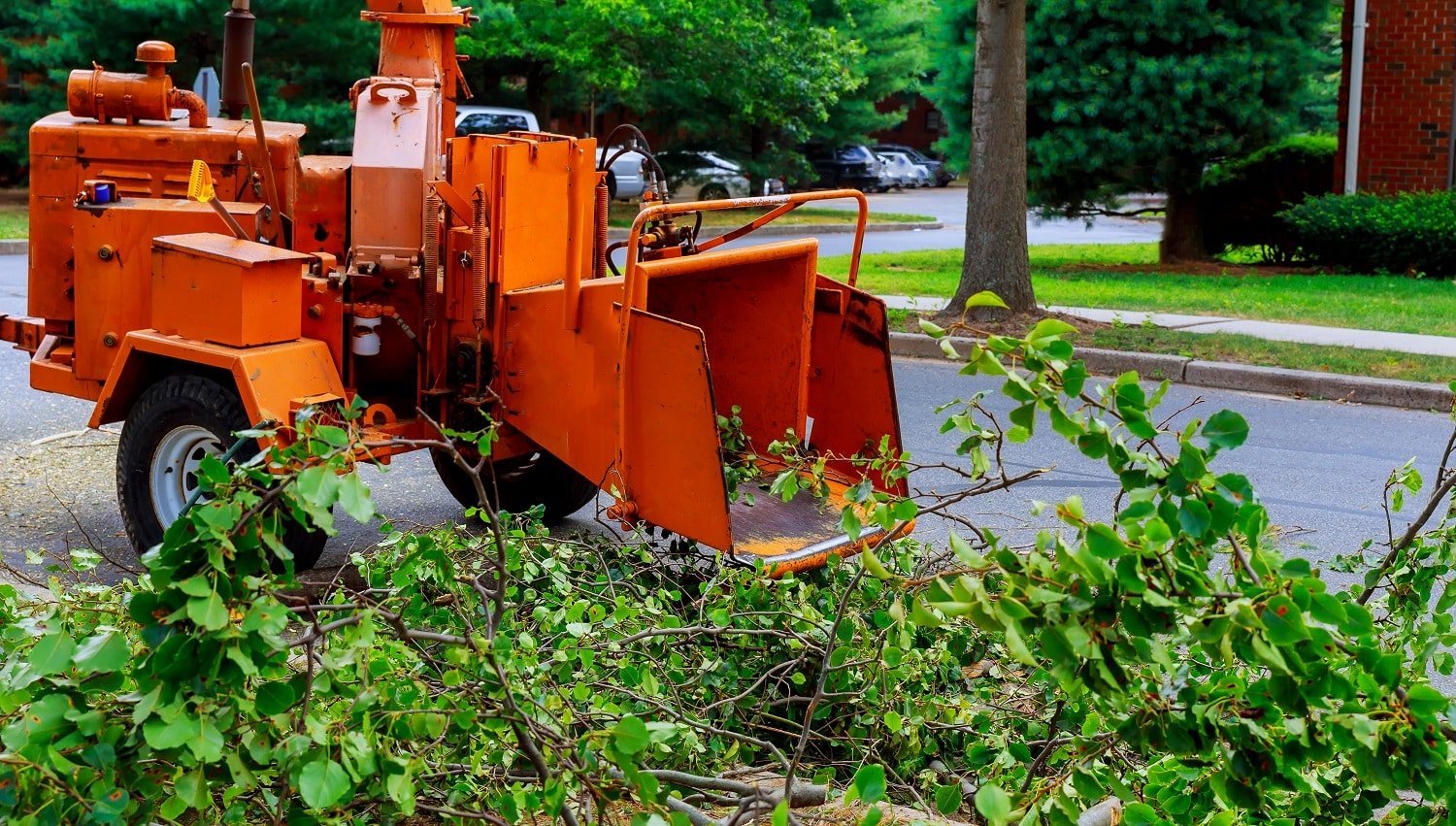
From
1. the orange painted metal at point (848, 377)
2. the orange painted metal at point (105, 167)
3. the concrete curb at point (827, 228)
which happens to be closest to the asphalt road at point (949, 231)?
the concrete curb at point (827, 228)

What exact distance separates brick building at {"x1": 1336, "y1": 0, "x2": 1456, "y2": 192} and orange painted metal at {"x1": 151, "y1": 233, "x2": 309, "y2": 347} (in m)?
16.6

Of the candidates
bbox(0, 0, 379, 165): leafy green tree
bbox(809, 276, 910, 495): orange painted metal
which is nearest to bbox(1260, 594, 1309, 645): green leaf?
bbox(809, 276, 910, 495): orange painted metal

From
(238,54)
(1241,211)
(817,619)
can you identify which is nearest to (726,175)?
(1241,211)

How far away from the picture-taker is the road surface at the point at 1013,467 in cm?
706

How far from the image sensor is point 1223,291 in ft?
52.3

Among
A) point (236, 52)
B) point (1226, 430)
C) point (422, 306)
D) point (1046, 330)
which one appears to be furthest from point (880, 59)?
point (1226, 430)

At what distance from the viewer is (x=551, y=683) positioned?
3.41 meters

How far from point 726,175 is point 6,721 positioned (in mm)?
31428

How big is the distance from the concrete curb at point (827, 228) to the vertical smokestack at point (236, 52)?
49.7 feet

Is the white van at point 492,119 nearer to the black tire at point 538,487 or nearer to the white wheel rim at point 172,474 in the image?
the black tire at point 538,487

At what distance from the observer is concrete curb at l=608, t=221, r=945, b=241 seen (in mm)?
25631

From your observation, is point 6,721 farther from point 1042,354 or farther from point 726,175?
point 726,175

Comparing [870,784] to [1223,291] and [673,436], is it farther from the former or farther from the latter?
[1223,291]

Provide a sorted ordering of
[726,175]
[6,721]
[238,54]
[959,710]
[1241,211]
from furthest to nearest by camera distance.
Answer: [726,175], [1241,211], [238,54], [959,710], [6,721]
